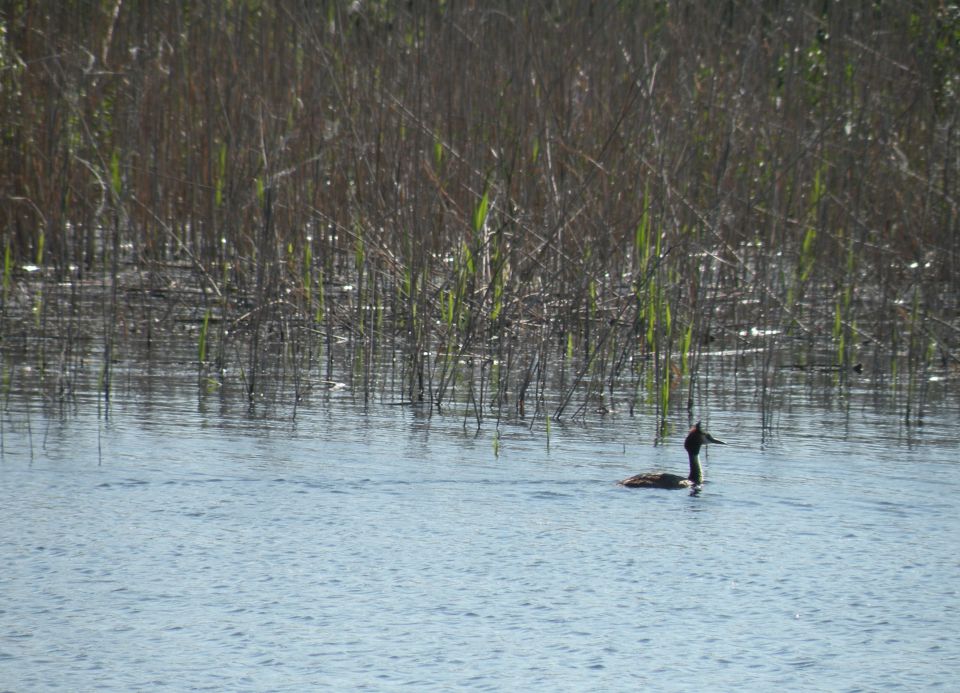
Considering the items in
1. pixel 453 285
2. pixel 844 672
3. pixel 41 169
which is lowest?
pixel 844 672

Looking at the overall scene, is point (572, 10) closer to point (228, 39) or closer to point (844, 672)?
point (228, 39)

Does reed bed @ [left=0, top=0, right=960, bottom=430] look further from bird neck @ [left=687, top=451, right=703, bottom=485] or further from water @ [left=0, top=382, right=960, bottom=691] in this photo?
bird neck @ [left=687, top=451, right=703, bottom=485]

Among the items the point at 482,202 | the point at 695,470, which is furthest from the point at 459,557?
Result: the point at 482,202

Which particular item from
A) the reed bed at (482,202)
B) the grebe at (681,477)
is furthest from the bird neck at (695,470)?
the reed bed at (482,202)

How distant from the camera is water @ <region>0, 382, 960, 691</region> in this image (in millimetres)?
3693

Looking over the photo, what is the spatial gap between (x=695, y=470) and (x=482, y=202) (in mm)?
2019

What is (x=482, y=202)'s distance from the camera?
7.19 metres

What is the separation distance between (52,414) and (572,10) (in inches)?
141

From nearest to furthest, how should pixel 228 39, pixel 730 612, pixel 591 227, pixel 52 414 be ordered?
1. pixel 730 612
2. pixel 52 414
3. pixel 591 227
4. pixel 228 39

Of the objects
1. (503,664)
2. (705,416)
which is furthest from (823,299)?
(503,664)

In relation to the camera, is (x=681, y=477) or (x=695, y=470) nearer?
(x=681, y=477)

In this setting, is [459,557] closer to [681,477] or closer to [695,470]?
[681,477]

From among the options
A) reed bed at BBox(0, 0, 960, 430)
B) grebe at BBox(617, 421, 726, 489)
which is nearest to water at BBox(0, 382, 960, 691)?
grebe at BBox(617, 421, 726, 489)

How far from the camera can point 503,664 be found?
12.1ft
